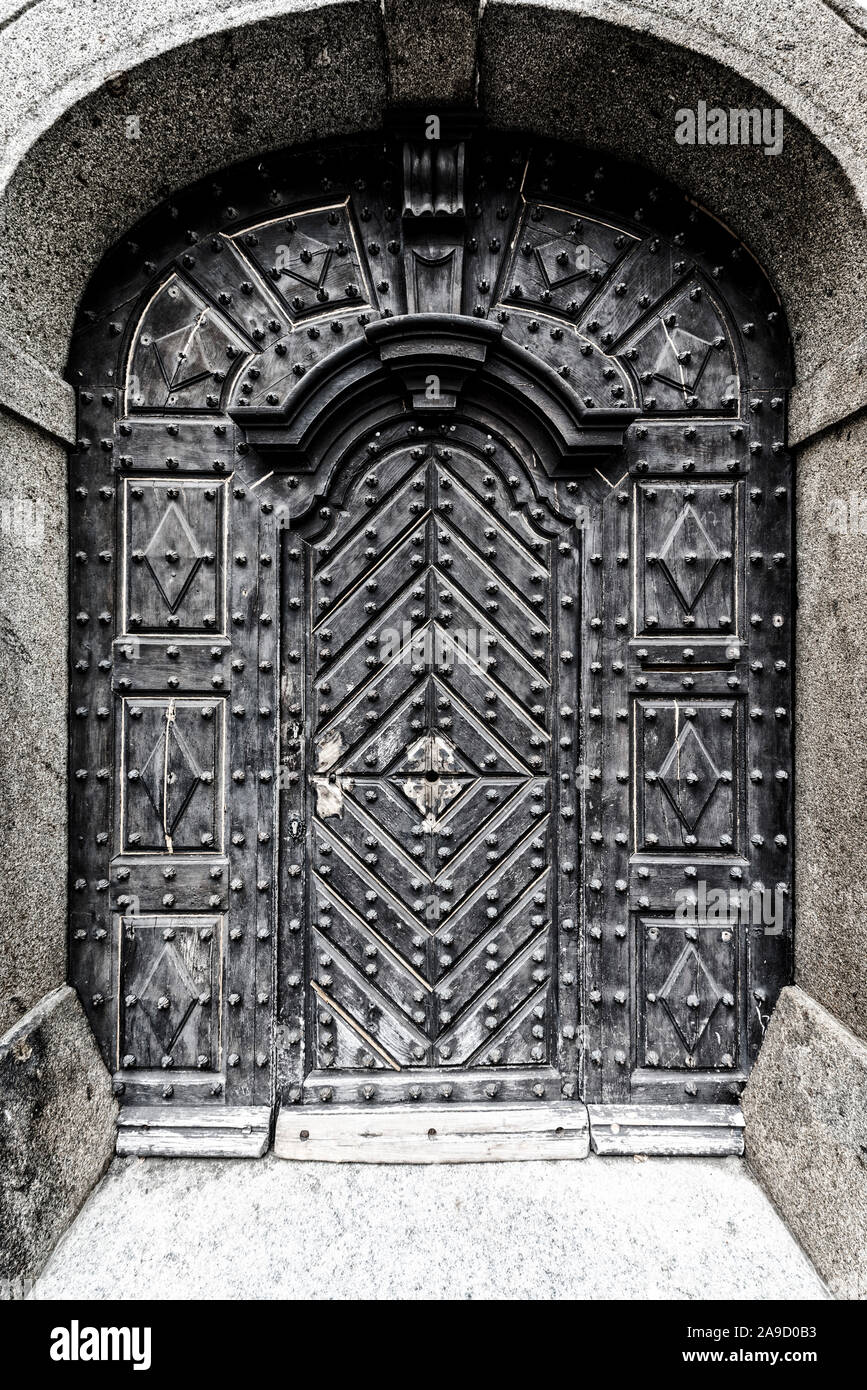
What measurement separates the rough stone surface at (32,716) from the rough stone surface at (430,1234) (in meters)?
0.82

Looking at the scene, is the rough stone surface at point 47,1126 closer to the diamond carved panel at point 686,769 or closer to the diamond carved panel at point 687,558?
the diamond carved panel at point 686,769

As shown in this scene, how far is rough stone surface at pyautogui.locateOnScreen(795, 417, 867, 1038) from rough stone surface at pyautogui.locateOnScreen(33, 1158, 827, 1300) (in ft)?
2.76

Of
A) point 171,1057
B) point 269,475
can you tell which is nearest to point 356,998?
point 171,1057

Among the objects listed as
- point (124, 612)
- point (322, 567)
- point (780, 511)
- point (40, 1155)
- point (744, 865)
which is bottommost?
point (40, 1155)

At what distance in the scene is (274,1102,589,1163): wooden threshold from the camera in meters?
2.28

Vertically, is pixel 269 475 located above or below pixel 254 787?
above

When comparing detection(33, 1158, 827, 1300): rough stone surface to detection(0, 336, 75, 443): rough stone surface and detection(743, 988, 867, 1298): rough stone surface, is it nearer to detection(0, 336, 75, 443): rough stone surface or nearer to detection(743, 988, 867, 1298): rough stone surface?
detection(743, 988, 867, 1298): rough stone surface

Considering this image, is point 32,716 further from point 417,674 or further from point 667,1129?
point 667,1129

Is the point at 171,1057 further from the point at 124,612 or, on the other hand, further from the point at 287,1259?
the point at 124,612

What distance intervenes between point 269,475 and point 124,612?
2.55 ft

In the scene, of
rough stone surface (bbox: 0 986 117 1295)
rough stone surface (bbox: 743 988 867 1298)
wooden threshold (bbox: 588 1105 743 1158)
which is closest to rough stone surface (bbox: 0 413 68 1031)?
rough stone surface (bbox: 0 986 117 1295)

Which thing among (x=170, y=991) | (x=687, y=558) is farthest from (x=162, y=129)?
(x=170, y=991)

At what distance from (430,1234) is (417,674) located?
6.25ft

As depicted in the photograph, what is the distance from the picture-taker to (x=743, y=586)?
2.41 m
